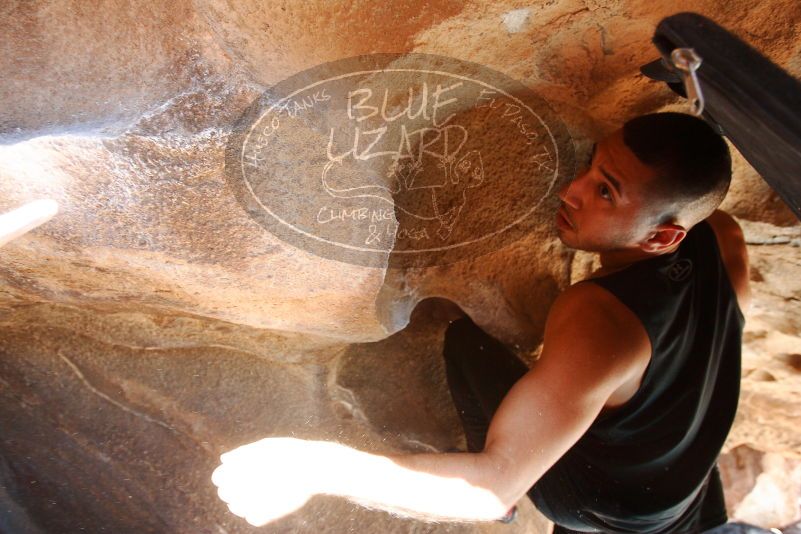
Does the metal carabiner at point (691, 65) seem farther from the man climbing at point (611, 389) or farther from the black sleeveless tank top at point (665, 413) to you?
the black sleeveless tank top at point (665, 413)

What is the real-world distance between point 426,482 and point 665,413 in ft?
1.85

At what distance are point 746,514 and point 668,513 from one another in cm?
142

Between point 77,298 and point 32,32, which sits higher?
point 32,32

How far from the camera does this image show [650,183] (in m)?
1.00

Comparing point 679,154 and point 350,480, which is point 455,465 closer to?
point 350,480

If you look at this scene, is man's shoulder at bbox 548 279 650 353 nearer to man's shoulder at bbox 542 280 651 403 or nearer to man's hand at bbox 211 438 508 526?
man's shoulder at bbox 542 280 651 403

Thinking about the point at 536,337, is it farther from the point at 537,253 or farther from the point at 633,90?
the point at 633,90

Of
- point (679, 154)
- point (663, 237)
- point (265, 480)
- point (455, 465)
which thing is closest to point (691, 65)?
point (679, 154)

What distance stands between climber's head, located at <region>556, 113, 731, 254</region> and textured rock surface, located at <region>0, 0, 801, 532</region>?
14 cm

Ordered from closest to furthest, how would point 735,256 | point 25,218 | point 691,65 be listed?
point 691,65 < point 25,218 < point 735,256

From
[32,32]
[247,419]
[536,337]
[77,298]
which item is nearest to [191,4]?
[32,32]

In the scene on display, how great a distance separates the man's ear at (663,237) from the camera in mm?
1062

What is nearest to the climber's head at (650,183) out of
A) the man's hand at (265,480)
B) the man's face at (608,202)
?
the man's face at (608,202)

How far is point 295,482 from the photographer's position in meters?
0.93
